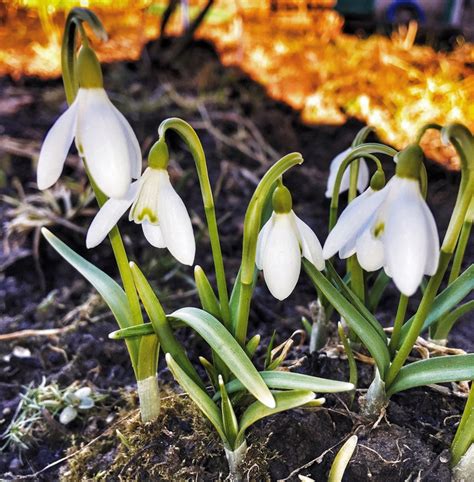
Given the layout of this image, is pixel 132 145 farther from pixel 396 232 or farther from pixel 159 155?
pixel 396 232

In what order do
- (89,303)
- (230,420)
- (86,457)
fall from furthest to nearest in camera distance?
(89,303)
(86,457)
(230,420)

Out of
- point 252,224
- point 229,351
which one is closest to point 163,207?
point 252,224

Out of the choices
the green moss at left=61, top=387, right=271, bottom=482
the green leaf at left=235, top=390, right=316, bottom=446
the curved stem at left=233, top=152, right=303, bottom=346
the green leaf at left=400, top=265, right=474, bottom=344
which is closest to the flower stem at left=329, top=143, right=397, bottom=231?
the curved stem at left=233, top=152, right=303, bottom=346

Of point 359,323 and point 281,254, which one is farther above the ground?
point 281,254

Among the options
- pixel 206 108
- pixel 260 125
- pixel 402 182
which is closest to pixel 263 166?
pixel 260 125

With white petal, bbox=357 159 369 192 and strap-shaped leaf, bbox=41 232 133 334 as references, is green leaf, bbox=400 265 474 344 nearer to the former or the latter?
white petal, bbox=357 159 369 192

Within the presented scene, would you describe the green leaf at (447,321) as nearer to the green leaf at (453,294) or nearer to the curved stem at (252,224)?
the green leaf at (453,294)

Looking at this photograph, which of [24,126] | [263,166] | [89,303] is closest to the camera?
[89,303]

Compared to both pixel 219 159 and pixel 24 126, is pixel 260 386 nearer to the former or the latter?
pixel 219 159
